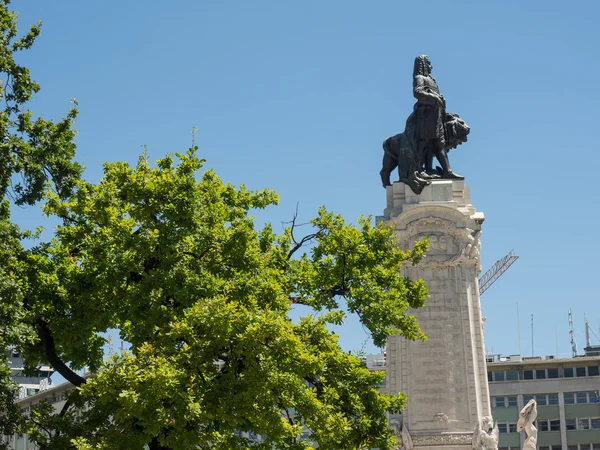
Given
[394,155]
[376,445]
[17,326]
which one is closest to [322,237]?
[376,445]

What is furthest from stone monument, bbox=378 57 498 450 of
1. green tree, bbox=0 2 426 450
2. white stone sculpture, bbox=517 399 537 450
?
green tree, bbox=0 2 426 450

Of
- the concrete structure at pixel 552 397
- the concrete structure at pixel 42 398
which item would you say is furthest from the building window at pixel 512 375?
the concrete structure at pixel 42 398

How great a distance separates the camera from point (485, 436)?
3838cm

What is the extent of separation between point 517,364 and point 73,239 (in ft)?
195

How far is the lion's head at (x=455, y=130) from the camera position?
146ft

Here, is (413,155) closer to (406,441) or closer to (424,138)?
(424,138)

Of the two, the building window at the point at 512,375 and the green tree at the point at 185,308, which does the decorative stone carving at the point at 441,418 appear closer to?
the green tree at the point at 185,308

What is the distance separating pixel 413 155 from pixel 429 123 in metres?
1.47

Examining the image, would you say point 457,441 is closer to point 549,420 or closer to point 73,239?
point 73,239

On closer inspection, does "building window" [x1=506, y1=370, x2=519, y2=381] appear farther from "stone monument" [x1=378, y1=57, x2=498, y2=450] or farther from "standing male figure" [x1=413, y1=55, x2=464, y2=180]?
"stone monument" [x1=378, y1=57, x2=498, y2=450]

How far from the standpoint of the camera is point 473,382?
130 feet

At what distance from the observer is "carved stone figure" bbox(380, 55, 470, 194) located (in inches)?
1700

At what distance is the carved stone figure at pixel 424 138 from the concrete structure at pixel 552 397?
43.3 m

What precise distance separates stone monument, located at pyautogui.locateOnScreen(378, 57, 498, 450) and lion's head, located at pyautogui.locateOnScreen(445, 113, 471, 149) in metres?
2.11
